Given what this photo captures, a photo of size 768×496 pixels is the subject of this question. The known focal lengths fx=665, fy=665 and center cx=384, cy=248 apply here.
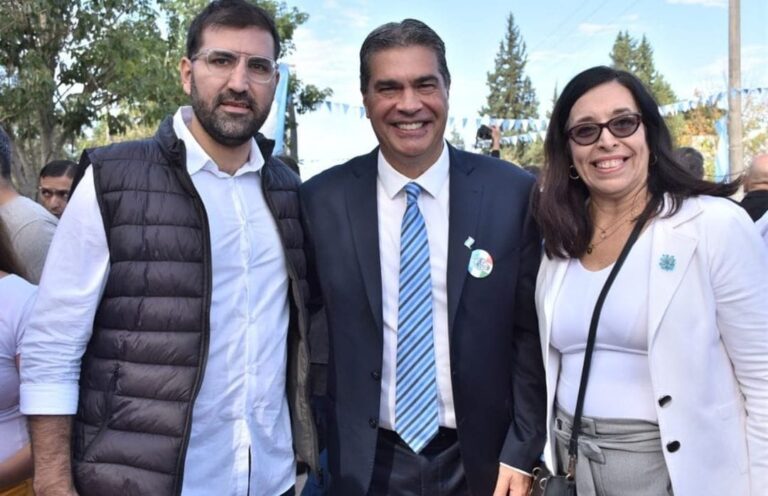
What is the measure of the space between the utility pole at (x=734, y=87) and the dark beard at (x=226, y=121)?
1192cm

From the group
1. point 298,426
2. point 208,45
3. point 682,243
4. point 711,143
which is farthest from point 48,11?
point 711,143

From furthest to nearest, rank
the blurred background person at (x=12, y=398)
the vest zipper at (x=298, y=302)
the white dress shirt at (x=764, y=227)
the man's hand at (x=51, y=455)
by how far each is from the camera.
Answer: the white dress shirt at (x=764, y=227) → the vest zipper at (x=298, y=302) → the blurred background person at (x=12, y=398) → the man's hand at (x=51, y=455)

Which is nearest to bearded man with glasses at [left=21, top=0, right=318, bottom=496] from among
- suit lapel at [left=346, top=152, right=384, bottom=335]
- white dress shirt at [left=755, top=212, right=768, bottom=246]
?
suit lapel at [left=346, top=152, right=384, bottom=335]

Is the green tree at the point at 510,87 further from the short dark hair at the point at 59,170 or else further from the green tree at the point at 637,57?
the short dark hair at the point at 59,170

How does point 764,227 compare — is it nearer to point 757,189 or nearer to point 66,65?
point 757,189

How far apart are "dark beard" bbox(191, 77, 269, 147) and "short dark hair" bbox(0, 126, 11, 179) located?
0.99 meters

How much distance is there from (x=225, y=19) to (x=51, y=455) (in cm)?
158

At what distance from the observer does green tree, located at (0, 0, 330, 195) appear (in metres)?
9.78

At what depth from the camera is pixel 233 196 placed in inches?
93.8

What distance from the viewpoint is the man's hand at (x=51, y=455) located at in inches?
81.2

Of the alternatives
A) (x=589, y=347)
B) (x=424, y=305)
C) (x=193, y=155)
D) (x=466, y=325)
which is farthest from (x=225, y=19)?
(x=589, y=347)

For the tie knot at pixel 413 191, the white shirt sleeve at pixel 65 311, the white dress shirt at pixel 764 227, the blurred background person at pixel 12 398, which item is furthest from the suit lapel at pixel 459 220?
the white dress shirt at pixel 764 227

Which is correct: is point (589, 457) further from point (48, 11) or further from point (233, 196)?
point (48, 11)

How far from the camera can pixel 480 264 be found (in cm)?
250
